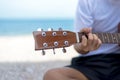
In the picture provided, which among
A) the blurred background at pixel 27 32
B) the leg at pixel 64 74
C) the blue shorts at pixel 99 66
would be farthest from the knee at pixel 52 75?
the blurred background at pixel 27 32

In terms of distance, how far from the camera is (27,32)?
3.13 meters

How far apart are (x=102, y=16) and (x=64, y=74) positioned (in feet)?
1.25

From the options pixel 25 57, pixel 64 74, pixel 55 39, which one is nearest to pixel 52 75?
pixel 64 74

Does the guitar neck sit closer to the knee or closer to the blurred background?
the knee

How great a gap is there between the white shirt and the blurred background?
84cm

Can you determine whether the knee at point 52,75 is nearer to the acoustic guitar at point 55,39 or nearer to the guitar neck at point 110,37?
the acoustic guitar at point 55,39

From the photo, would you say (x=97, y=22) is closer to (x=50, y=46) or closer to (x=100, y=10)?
(x=100, y=10)

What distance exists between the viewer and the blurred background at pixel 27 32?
3062 millimetres

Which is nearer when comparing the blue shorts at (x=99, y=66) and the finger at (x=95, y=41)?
the finger at (x=95, y=41)

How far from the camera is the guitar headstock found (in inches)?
72.4

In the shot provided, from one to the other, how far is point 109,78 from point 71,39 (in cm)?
31

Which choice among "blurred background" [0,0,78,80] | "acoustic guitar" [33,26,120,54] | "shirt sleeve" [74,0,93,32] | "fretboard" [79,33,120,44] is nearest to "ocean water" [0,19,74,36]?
"blurred background" [0,0,78,80]

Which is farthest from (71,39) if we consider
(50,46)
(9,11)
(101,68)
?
(9,11)

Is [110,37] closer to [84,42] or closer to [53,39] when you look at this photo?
[84,42]
